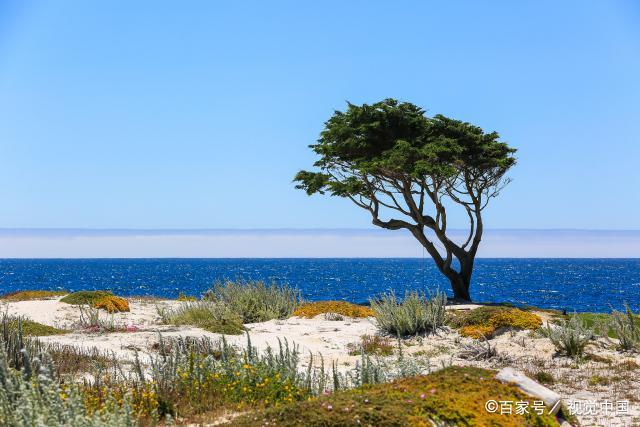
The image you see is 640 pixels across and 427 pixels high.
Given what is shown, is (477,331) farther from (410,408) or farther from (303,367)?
(410,408)

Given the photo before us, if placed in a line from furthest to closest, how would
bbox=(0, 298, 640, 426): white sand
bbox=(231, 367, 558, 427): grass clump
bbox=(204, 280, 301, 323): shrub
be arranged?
bbox=(204, 280, 301, 323): shrub < bbox=(0, 298, 640, 426): white sand < bbox=(231, 367, 558, 427): grass clump

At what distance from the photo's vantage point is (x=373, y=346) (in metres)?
12.3

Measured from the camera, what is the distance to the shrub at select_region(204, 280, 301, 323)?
17.6 m

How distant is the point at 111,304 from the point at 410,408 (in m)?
16.9

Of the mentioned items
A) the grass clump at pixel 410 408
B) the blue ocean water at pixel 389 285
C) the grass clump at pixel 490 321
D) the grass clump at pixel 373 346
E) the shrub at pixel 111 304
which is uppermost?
the grass clump at pixel 410 408

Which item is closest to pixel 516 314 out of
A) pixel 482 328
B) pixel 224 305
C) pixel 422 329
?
pixel 482 328

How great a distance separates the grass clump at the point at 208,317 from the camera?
13820 mm

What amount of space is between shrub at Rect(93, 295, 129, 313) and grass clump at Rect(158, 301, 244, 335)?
2389 mm

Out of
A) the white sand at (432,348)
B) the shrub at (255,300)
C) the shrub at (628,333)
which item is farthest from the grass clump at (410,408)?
the shrub at (255,300)

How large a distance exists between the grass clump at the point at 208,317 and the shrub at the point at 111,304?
2.39 meters

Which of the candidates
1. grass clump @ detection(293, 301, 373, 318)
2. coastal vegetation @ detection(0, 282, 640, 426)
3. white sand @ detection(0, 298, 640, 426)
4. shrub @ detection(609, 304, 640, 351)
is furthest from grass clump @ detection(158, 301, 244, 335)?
shrub @ detection(609, 304, 640, 351)

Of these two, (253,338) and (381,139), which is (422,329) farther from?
(381,139)

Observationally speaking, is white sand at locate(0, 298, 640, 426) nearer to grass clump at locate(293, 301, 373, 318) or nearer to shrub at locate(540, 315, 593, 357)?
shrub at locate(540, 315, 593, 357)

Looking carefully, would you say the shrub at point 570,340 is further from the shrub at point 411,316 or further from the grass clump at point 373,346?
the grass clump at point 373,346
